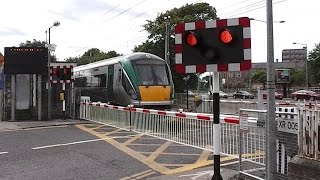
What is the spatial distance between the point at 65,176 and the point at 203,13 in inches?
1968

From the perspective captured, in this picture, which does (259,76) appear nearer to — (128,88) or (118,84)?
(118,84)

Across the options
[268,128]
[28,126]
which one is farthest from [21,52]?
[268,128]

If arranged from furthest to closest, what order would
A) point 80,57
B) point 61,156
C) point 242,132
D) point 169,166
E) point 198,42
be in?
point 80,57
point 61,156
point 169,166
point 242,132
point 198,42

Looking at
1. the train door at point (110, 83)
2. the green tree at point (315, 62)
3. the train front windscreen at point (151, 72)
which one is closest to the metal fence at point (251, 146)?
the train front windscreen at point (151, 72)

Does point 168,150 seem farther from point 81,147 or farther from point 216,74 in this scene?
point 216,74

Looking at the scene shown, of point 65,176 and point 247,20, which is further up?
point 247,20

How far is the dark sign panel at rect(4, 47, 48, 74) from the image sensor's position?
22.7 metres

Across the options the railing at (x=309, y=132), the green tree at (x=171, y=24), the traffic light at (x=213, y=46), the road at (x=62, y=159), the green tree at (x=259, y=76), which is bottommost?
the road at (x=62, y=159)

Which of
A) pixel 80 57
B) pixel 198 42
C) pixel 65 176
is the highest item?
pixel 80 57

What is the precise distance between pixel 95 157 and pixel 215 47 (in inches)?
212

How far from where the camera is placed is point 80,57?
110500mm

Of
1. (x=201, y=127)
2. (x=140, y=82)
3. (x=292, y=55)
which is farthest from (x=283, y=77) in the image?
(x=201, y=127)

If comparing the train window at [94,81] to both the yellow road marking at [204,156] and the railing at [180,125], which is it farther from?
the yellow road marking at [204,156]

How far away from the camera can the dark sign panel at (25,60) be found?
74.4ft
